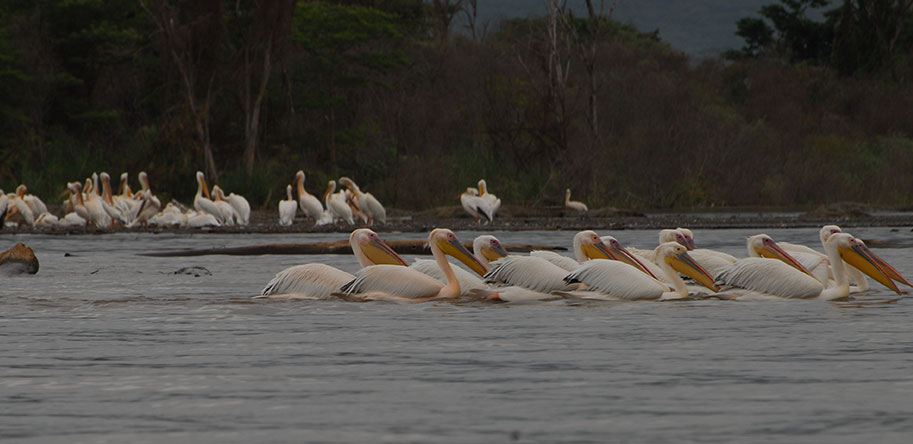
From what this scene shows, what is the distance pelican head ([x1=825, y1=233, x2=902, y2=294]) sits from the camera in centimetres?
920

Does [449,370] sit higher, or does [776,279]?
[449,370]

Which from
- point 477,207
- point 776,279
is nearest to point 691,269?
point 776,279

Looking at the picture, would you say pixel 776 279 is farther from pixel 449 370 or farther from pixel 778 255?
pixel 449 370

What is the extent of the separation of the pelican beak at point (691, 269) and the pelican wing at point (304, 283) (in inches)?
86.8

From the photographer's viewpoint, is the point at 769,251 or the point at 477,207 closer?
the point at 769,251

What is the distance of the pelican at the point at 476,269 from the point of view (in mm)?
9312

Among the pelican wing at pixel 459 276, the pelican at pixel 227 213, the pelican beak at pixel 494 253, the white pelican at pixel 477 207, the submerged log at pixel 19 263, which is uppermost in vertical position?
the pelican beak at pixel 494 253

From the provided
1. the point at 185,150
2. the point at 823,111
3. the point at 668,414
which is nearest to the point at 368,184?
the point at 185,150

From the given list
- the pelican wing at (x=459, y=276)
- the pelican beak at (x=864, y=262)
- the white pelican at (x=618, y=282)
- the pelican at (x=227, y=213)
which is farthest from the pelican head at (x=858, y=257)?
the pelican at (x=227, y=213)

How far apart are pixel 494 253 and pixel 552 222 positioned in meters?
13.0

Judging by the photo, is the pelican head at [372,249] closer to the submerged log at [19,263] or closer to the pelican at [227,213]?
the submerged log at [19,263]

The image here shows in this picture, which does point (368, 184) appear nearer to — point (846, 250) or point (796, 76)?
point (796, 76)

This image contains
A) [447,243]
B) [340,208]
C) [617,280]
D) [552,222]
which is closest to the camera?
[617,280]

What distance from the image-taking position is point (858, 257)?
30.3ft
